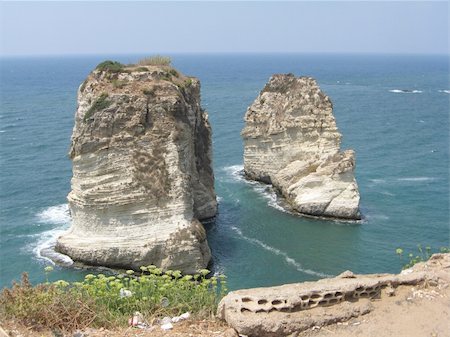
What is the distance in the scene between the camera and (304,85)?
46375 mm

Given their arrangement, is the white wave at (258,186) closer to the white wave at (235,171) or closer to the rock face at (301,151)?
the white wave at (235,171)

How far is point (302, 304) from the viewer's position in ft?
32.8

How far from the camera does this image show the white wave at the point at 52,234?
105ft

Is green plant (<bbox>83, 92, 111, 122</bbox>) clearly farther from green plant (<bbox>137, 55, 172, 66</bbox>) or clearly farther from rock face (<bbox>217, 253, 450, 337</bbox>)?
rock face (<bbox>217, 253, 450, 337</bbox>)

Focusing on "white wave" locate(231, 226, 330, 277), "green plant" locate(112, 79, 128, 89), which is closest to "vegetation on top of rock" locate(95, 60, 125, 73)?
"green plant" locate(112, 79, 128, 89)

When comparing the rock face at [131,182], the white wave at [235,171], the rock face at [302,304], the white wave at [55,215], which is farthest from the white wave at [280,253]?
the rock face at [302,304]

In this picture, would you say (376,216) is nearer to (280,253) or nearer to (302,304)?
(280,253)

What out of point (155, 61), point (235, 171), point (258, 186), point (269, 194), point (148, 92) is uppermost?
point (155, 61)

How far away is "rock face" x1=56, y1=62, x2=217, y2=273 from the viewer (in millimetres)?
30578

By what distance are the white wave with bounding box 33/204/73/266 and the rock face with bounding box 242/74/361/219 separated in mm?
17372

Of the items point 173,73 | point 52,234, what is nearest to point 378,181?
point 173,73

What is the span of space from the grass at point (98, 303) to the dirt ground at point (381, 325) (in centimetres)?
26

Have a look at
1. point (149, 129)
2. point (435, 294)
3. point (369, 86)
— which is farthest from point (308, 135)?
point (369, 86)

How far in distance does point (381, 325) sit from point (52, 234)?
29840 mm
